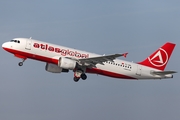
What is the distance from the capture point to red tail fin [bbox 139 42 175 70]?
76125 mm

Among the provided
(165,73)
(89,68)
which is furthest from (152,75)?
(89,68)

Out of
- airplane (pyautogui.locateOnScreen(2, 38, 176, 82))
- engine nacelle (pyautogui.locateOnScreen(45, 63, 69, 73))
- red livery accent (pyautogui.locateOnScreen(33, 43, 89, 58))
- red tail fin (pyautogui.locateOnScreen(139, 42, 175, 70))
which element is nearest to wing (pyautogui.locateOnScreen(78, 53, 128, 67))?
airplane (pyautogui.locateOnScreen(2, 38, 176, 82))

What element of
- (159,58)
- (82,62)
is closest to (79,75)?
(82,62)

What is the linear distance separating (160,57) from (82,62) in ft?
48.5

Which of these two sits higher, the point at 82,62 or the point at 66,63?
the point at 82,62

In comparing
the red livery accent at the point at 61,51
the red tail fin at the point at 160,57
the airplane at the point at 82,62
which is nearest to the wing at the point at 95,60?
the airplane at the point at 82,62

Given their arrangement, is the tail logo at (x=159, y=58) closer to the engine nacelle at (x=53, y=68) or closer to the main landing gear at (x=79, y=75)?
the main landing gear at (x=79, y=75)

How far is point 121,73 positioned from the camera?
72.7 metres

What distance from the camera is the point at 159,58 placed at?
7762 centimetres

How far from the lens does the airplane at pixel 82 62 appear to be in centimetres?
6762

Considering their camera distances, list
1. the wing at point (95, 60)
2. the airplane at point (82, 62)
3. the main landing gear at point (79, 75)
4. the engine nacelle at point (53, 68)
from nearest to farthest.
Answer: the wing at point (95, 60) < the airplane at point (82, 62) < the main landing gear at point (79, 75) < the engine nacelle at point (53, 68)

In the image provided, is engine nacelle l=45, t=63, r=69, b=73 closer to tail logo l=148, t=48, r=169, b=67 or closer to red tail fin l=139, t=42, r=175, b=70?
red tail fin l=139, t=42, r=175, b=70

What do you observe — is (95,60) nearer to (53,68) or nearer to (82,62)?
(82,62)

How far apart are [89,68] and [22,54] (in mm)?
9897
